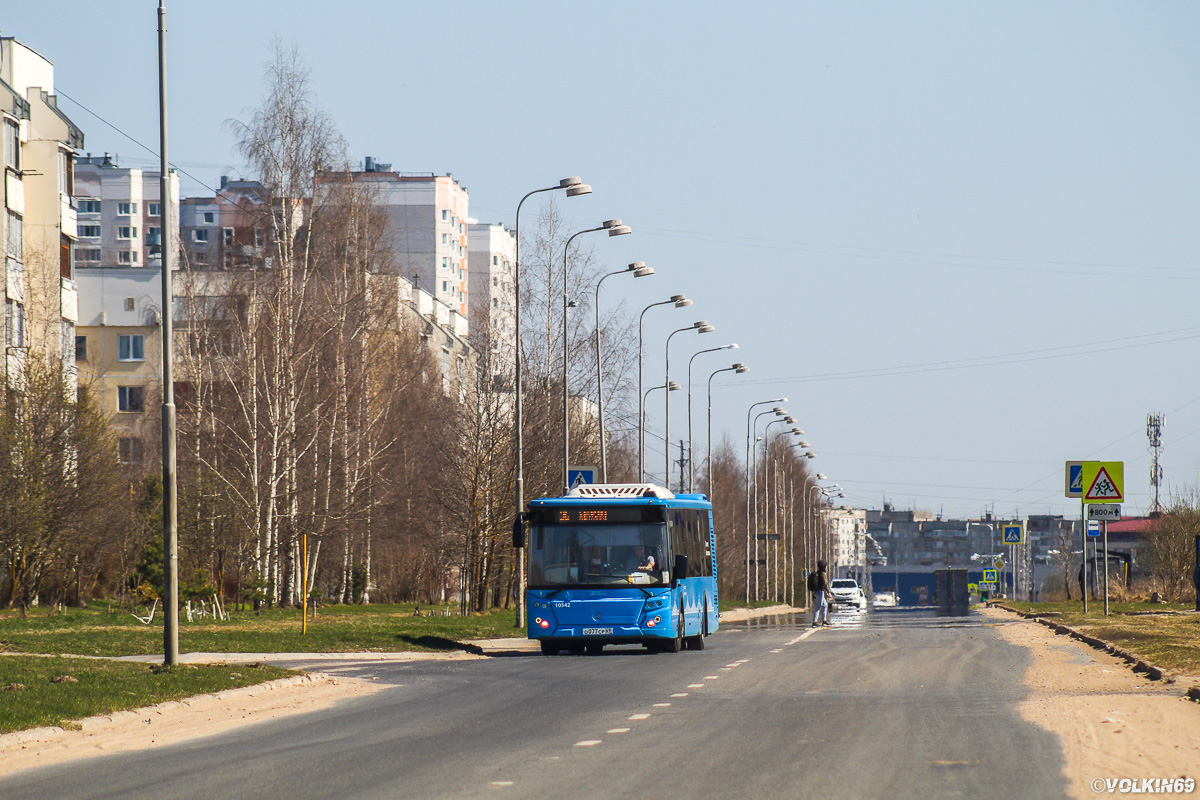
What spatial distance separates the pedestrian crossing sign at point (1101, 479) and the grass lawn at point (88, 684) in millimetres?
20085

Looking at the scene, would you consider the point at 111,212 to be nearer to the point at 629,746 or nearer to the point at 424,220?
the point at 424,220

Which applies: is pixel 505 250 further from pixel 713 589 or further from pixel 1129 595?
pixel 713 589

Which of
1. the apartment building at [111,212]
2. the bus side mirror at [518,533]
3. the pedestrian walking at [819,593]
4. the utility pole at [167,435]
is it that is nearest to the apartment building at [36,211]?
the pedestrian walking at [819,593]

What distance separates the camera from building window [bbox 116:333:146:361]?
8019cm

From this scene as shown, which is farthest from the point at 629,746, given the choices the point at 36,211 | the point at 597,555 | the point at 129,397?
the point at 129,397

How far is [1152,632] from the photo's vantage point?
27.0 metres

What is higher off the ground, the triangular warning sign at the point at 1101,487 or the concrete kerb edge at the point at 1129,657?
the triangular warning sign at the point at 1101,487

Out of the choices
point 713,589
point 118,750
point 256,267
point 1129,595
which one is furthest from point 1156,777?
point 1129,595

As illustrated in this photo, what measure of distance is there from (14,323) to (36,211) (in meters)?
6.32

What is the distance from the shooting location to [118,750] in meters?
12.6

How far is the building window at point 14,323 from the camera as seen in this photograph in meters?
48.2

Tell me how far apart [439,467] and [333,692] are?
32611mm

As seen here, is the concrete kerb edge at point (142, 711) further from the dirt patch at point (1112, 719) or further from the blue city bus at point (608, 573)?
the dirt patch at point (1112, 719)

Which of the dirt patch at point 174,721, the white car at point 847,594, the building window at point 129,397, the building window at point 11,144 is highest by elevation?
the building window at point 11,144
